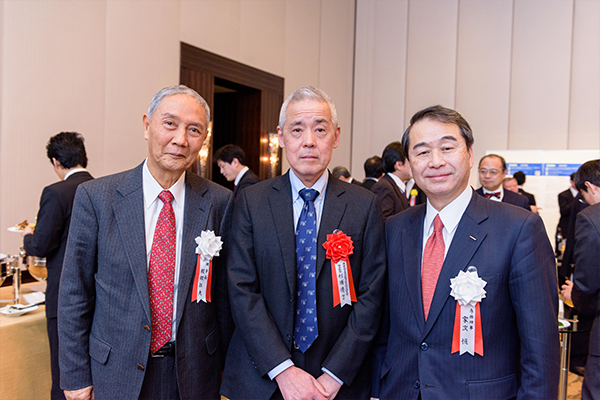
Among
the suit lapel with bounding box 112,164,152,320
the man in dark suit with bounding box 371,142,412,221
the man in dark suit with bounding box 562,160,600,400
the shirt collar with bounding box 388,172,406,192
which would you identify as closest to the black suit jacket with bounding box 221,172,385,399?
the suit lapel with bounding box 112,164,152,320

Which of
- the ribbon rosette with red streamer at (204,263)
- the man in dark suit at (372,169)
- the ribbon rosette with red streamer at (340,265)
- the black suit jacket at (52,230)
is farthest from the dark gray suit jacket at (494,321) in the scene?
the man in dark suit at (372,169)

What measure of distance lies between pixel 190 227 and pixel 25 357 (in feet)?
5.68

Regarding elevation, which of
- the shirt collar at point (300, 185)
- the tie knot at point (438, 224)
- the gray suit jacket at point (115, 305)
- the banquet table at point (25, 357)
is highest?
the shirt collar at point (300, 185)

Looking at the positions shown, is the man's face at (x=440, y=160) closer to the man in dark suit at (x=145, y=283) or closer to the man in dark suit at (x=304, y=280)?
the man in dark suit at (x=304, y=280)

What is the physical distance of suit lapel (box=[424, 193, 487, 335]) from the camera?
4.76ft

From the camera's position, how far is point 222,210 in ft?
6.03

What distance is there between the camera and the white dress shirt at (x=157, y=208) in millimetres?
1664

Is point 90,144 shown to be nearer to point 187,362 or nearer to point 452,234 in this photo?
point 187,362

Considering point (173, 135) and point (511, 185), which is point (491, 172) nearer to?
point (511, 185)

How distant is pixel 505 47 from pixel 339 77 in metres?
3.47

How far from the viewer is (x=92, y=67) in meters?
4.89

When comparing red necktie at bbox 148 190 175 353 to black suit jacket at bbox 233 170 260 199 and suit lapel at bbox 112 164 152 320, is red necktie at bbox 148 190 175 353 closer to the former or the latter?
suit lapel at bbox 112 164 152 320

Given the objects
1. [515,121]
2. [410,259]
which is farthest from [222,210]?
[515,121]

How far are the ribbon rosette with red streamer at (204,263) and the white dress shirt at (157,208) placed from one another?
0.08 m
